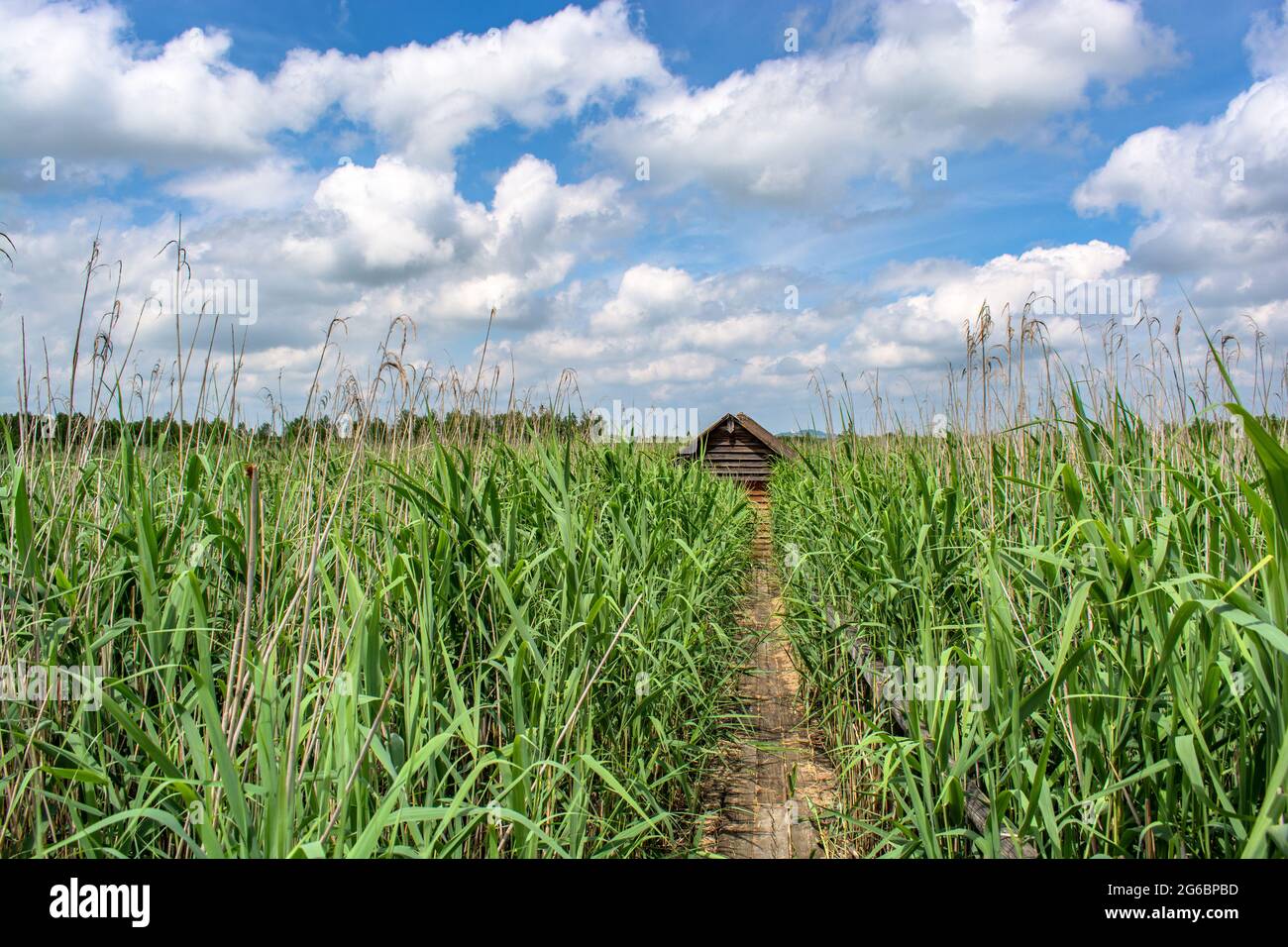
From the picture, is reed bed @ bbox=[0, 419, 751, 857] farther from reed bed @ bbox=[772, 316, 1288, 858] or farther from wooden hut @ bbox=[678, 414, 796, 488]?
wooden hut @ bbox=[678, 414, 796, 488]

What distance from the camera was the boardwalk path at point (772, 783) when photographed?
8.43 ft

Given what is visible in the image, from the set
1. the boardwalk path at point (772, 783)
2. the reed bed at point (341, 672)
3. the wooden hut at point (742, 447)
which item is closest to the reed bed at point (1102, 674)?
the boardwalk path at point (772, 783)

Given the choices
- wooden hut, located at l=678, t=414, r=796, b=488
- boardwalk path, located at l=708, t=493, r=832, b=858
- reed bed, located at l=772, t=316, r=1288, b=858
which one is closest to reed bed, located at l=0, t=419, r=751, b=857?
boardwalk path, located at l=708, t=493, r=832, b=858

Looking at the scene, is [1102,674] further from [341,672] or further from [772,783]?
[341,672]

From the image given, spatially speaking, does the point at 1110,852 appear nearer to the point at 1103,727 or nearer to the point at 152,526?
the point at 1103,727

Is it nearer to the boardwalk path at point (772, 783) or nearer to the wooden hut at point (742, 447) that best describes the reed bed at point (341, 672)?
the boardwalk path at point (772, 783)

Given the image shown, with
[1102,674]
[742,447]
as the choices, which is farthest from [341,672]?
[742,447]

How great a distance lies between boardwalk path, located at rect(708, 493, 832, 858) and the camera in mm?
2570

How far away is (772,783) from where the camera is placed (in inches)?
120
